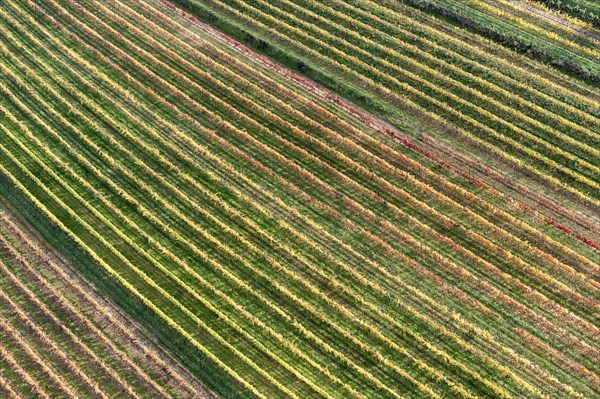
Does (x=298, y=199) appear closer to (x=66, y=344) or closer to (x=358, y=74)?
(x=358, y=74)

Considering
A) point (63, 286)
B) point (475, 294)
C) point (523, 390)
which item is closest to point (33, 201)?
point (63, 286)

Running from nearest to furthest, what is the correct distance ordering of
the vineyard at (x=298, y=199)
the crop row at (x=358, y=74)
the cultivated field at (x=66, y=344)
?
the cultivated field at (x=66, y=344)
the vineyard at (x=298, y=199)
the crop row at (x=358, y=74)

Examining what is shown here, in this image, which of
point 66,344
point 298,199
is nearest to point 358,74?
point 298,199

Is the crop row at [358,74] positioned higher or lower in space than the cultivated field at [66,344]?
higher

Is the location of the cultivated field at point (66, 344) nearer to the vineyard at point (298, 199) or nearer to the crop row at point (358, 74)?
the vineyard at point (298, 199)

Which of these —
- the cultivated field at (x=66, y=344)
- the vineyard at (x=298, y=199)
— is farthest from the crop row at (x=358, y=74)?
the cultivated field at (x=66, y=344)

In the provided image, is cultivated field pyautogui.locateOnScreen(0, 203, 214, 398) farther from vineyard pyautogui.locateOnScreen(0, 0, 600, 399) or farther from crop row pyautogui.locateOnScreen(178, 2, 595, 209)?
crop row pyautogui.locateOnScreen(178, 2, 595, 209)

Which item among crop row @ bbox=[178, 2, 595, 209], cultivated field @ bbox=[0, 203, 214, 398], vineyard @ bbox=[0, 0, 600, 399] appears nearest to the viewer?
cultivated field @ bbox=[0, 203, 214, 398]

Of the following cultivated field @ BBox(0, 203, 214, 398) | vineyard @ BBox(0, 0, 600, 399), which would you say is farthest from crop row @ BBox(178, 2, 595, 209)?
cultivated field @ BBox(0, 203, 214, 398)
